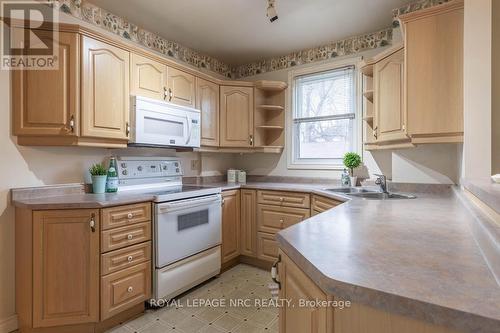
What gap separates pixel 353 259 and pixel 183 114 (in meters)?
2.25

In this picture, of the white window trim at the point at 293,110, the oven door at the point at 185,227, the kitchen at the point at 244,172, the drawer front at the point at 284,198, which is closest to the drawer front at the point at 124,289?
the kitchen at the point at 244,172

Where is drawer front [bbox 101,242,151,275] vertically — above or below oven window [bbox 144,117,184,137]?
below

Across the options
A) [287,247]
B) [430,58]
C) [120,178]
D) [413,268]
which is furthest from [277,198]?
[413,268]

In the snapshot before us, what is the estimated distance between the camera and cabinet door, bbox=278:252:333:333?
28.2 inches

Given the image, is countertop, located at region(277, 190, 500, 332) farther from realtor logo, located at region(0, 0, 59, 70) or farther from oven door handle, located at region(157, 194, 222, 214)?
Answer: realtor logo, located at region(0, 0, 59, 70)

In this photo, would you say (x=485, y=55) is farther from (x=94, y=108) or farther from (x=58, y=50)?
(x=58, y=50)

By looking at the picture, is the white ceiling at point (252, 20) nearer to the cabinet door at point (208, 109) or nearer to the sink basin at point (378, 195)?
the cabinet door at point (208, 109)

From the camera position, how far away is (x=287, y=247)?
92cm

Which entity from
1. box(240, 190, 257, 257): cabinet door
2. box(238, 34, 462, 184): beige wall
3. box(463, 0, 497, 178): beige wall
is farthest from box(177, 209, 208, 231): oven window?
box(463, 0, 497, 178): beige wall

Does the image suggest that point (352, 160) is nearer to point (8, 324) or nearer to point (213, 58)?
point (213, 58)

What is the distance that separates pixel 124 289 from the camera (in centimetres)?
191

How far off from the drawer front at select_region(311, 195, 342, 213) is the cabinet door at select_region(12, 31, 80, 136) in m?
2.00

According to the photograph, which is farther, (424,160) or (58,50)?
(424,160)

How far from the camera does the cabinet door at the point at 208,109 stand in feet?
9.61
